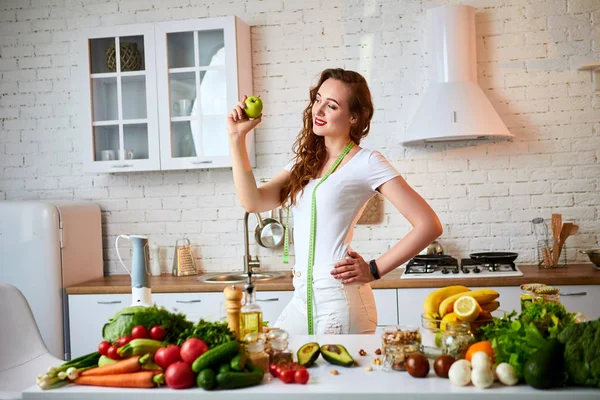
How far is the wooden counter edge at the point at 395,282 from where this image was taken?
11.9ft

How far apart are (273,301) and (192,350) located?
6.97 ft

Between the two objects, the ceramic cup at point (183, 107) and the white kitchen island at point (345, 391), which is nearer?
the white kitchen island at point (345, 391)

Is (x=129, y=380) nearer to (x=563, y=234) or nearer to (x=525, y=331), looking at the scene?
(x=525, y=331)

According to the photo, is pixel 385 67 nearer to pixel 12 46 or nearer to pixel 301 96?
pixel 301 96

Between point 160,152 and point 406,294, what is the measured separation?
65.9 inches

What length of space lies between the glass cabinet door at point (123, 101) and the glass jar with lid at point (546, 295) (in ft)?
8.93

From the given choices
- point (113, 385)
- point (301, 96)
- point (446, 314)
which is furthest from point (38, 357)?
point (301, 96)

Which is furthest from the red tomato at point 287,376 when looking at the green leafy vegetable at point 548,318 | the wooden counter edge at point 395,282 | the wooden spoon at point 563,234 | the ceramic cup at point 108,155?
the ceramic cup at point 108,155

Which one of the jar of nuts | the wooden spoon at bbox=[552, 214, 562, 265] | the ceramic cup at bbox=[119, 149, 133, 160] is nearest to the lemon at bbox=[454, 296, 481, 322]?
the jar of nuts

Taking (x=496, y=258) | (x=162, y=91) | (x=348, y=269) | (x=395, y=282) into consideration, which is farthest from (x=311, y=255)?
(x=162, y=91)

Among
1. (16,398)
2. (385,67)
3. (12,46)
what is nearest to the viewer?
(16,398)

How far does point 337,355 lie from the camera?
1915 millimetres

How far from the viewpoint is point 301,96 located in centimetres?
443

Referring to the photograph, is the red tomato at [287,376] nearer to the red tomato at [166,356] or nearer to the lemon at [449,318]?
the red tomato at [166,356]
